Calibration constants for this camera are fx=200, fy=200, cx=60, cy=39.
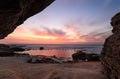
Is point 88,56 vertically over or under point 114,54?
under

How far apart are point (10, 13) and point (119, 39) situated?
5.40 meters

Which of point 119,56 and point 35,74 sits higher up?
point 119,56

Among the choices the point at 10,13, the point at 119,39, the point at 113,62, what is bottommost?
the point at 113,62

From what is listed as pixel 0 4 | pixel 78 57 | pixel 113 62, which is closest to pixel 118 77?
pixel 113 62

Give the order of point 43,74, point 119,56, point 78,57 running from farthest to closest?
1. point 78,57
2. point 43,74
3. point 119,56

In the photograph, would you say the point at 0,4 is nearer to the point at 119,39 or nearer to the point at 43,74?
the point at 119,39

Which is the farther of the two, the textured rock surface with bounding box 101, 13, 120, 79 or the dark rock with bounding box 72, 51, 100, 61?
the dark rock with bounding box 72, 51, 100, 61

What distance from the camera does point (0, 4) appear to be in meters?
6.54

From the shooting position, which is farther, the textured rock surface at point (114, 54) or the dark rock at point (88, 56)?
the dark rock at point (88, 56)

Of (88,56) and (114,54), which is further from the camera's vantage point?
(88,56)

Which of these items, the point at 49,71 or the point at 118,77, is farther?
the point at 49,71

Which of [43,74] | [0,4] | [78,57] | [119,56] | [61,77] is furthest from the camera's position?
[78,57]

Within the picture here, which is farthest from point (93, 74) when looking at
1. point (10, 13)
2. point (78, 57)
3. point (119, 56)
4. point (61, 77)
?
point (78, 57)

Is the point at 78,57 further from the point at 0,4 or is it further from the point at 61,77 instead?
the point at 0,4
